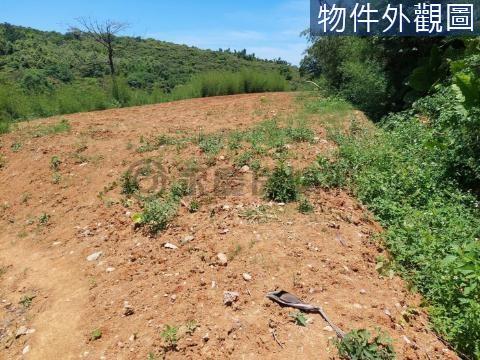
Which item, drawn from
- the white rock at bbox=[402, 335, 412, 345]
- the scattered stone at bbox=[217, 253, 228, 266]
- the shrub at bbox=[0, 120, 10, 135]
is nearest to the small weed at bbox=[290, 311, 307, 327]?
the white rock at bbox=[402, 335, 412, 345]

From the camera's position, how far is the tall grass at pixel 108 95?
10031mm

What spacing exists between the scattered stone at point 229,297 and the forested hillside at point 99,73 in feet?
24.7

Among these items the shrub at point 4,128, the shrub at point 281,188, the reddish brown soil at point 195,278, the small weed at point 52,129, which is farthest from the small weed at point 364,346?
the shrub at point 4,128

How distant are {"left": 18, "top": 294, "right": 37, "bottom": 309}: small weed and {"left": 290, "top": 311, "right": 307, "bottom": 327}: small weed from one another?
2.14 meters

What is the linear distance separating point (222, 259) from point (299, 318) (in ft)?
2.75

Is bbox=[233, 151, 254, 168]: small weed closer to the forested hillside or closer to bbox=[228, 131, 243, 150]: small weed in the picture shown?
bbox=[228, 131, 243, 150]: small weed

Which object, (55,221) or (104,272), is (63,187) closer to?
(55,221)

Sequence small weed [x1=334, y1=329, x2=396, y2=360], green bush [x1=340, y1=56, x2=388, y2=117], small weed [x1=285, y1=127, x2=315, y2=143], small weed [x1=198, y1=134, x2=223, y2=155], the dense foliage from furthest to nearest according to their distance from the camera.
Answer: green bush [x1=340, y1=56, x2=388, y2=117]
small weed [x1=285, y1=127, x2=315, y2=143]
small weed [x1=198, y1=134, x2=223, y2=155]
the dense foliage
small weed [x1=334, y1=329, x2=396, y2=360]

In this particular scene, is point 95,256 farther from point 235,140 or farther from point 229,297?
point 235,140

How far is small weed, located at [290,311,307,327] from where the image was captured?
8.00 feet

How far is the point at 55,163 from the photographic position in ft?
19.0

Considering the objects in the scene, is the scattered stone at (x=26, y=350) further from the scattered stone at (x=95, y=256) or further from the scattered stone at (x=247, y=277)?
the scattered stone at (x=247, y=277)

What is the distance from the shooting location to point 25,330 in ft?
9.28

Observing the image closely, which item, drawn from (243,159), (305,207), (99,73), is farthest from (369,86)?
(99,73)
